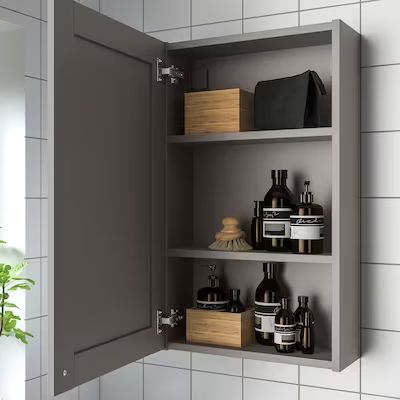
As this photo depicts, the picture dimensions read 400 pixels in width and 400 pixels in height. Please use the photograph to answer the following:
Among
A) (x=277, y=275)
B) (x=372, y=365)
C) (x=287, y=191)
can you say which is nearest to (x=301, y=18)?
(x=287, y=191)

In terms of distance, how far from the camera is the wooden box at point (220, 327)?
5.54 feet

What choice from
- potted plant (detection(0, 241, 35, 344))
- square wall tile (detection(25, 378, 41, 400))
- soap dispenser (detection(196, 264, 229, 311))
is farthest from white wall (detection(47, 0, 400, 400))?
potted plant (detection(0, 241, 35, 344))

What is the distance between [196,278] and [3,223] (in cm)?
57

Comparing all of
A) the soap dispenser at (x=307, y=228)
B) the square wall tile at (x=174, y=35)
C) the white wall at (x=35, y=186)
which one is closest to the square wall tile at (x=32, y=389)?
the white wall at (x=35, y=186)

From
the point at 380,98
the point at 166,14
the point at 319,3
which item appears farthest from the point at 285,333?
the point at 166,14

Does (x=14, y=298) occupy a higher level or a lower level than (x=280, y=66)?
lower

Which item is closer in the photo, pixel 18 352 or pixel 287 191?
pixel 287 191

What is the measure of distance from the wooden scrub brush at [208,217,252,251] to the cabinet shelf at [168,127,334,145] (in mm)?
216

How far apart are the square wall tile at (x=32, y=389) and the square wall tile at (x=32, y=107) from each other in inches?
27.5

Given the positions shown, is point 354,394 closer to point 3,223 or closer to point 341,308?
point 341,308

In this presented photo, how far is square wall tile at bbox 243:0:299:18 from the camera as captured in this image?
5.94 feet

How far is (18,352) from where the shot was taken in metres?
1.87

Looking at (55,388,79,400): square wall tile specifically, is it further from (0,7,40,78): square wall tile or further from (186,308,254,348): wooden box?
(0,7,40,78): square wall tile

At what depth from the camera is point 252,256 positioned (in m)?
1.63
